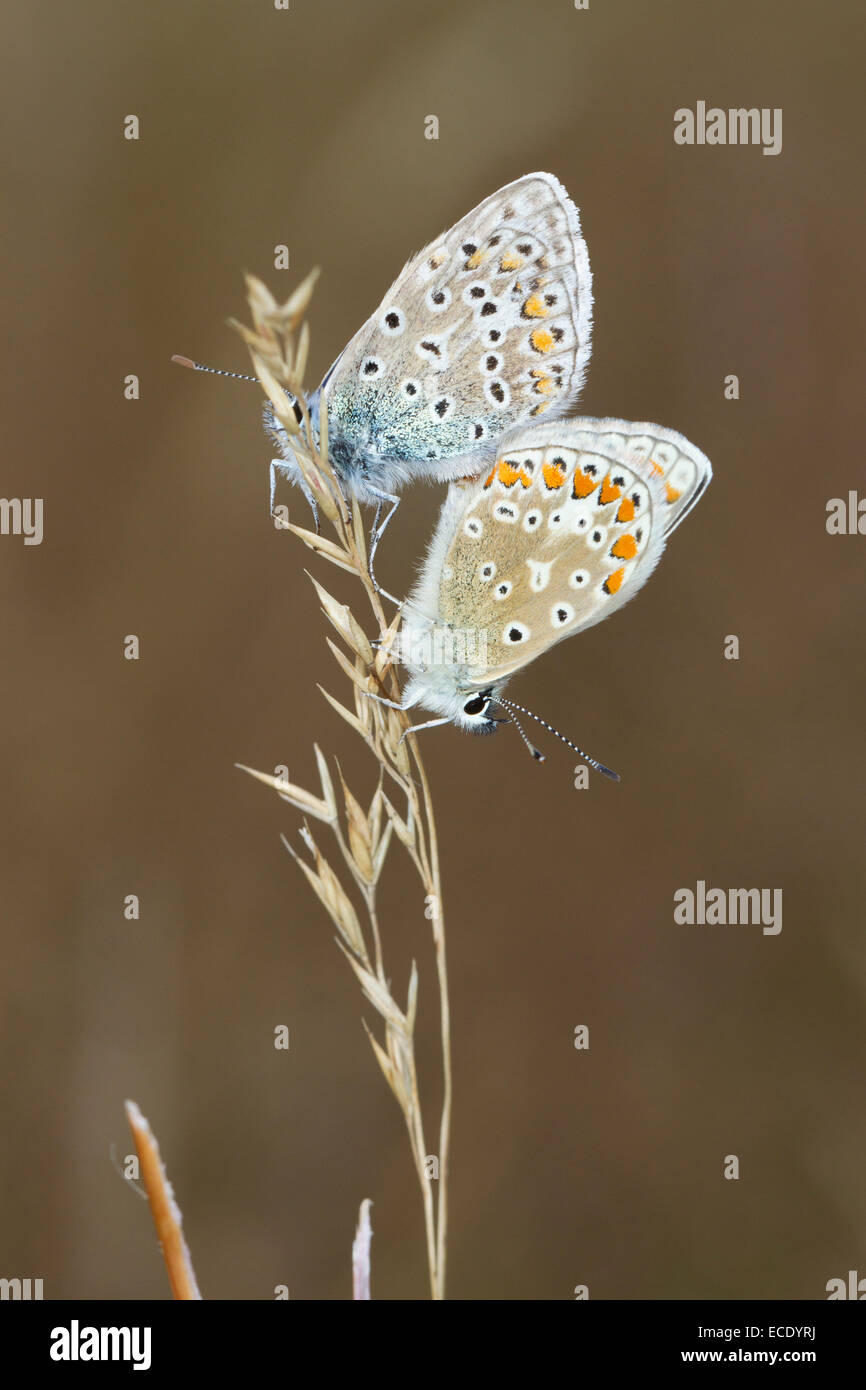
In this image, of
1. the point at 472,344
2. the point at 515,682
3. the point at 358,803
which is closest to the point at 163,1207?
the point at 358,803

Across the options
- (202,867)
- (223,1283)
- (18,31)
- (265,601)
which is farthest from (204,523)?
(223,1283)

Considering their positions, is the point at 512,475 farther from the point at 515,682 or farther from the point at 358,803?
the point at 515,682

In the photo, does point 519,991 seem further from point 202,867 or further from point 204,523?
point 204,523

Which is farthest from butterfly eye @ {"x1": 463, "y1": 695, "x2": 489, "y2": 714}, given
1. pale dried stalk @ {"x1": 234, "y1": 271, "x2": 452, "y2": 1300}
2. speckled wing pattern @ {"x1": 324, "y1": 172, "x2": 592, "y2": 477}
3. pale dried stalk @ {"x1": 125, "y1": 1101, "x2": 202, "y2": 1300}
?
pale dried stalk @ {"x1": 125, "y1": 1101, "x2": 202, "y2": 1300}

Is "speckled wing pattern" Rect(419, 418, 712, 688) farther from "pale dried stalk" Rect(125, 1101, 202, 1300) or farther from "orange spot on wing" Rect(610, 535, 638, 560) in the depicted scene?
"pale dried stalk" Rect(125, 1101, 202, 1300)

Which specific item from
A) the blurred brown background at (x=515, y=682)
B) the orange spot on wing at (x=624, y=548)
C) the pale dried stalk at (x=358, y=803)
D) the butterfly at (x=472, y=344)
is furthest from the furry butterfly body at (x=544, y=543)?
the blurred brown background at (x=515, y=682)

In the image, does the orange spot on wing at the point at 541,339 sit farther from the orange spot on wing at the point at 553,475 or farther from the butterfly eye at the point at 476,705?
the butterfly eye at the point at 476,705
